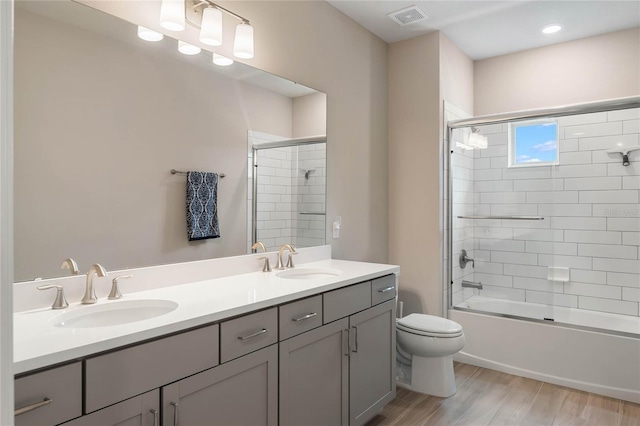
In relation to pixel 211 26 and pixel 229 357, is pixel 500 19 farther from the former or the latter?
pixel 229 357

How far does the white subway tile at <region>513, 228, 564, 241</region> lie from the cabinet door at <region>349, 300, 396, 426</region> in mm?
1617

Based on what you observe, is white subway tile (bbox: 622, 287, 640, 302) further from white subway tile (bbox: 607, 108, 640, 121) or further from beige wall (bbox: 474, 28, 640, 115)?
beige wall (bbox: 474, 28, 640, 115)

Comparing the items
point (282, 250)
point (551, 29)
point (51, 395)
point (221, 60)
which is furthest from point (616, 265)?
point (51, 395)

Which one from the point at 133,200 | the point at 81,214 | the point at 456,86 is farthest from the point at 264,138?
the point at 456,86

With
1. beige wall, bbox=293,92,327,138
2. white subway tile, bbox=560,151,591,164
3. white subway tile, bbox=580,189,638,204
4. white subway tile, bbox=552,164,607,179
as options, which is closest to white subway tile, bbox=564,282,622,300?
white subway tile, bbox=580,189,638,204

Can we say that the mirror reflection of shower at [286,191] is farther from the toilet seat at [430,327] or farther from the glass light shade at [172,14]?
the toilet seat at [430,327]

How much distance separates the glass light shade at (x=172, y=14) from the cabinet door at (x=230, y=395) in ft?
4.67

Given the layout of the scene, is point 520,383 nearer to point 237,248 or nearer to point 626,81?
point 237,248

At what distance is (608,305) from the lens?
10.2ft

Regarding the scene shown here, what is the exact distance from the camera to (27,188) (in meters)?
1.39

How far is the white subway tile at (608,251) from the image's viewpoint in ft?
9.68

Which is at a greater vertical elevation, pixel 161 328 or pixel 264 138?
pixel 264 138

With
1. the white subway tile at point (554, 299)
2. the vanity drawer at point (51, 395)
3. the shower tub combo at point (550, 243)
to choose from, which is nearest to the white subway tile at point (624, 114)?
the shower tub combo at point (550, 243)

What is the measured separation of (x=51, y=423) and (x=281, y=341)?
0.82 m
